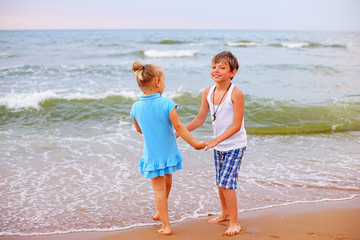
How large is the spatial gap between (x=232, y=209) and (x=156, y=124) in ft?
3.53

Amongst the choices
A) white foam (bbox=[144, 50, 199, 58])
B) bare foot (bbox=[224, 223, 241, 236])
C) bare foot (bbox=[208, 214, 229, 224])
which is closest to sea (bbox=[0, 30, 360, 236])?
bare foot (bbox=[208, 214, 229, 224])

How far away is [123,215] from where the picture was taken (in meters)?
3.73

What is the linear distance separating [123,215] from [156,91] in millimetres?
1561

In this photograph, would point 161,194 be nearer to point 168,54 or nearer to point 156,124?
point 156,124

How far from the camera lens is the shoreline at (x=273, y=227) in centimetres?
314

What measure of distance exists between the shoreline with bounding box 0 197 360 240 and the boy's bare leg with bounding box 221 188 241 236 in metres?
0.06

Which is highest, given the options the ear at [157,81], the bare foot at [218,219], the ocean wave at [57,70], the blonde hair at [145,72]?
the ocean wave at [57,70]

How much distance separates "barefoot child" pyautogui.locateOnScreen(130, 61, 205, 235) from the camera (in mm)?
2889

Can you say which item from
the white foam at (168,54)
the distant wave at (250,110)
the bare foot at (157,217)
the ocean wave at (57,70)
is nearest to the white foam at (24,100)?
the distant wave at (250,110)

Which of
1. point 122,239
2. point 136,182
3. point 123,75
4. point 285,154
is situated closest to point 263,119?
point 285,154

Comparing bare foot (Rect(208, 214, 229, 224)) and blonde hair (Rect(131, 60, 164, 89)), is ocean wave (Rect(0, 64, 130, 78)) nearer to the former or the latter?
bare foot (Rect(208, 214, 229, 224))

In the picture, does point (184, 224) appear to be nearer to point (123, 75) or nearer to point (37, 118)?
point (37, 118)

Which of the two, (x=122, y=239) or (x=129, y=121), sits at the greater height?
(x=129, y=121)

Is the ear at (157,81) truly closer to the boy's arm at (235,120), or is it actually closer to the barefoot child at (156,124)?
the barefoot child at (156,124)
